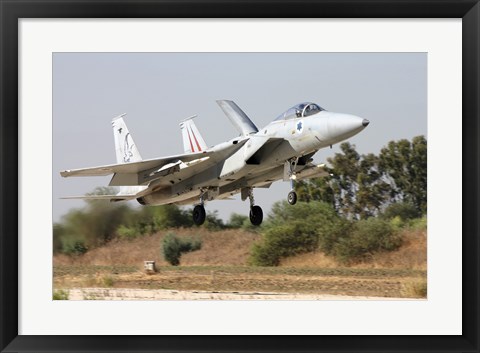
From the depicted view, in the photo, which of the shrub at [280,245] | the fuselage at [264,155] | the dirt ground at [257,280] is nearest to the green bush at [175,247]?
the dirt ground at [257,280]

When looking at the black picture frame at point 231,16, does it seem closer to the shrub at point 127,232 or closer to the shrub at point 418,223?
the shrub at point 127,232

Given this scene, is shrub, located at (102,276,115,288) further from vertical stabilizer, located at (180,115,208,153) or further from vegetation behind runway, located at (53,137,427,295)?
vertical stabilizer, located at (180,115,208,153)

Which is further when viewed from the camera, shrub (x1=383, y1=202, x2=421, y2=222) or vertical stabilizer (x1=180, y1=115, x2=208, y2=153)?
shrub (x1=383, y1=202, x2=421, y2=222)

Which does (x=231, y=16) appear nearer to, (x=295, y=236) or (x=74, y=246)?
(x=74, y=246)

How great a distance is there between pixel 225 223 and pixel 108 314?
16.4 meters

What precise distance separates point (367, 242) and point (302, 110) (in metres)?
9.75

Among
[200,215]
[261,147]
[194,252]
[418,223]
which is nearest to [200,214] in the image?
[200,215]

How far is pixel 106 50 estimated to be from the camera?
12383 mm

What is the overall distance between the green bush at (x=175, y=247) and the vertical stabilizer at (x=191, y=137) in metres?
4.01

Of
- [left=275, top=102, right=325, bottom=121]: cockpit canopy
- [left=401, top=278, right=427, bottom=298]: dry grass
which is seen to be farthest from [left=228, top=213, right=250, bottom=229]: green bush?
[left=275, top=102, right=325, bottom=121]: cockpit canopy

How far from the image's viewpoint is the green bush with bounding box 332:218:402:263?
25609 millimetres

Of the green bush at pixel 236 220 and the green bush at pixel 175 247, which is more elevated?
the green bush at pixel 236 220

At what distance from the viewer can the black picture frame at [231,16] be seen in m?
10.8

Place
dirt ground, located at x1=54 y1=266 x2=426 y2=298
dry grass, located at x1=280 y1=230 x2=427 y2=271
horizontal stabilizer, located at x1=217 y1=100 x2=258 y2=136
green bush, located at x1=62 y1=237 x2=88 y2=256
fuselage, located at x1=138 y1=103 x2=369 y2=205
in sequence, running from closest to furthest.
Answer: fuselage, located at x1=138 y1=103 x2=369 y2=205 → horizontal stabilizer, located at x1=217 y1=100 x2=258 y2=136 → dirt ground, located at x1=54 y1=266 x2=426 y2=298 → green bush, located at x1=62 y1=237 x2=88 y2=256 → dry grass, located at x1=280 y1=230 x2=427 y2=271
